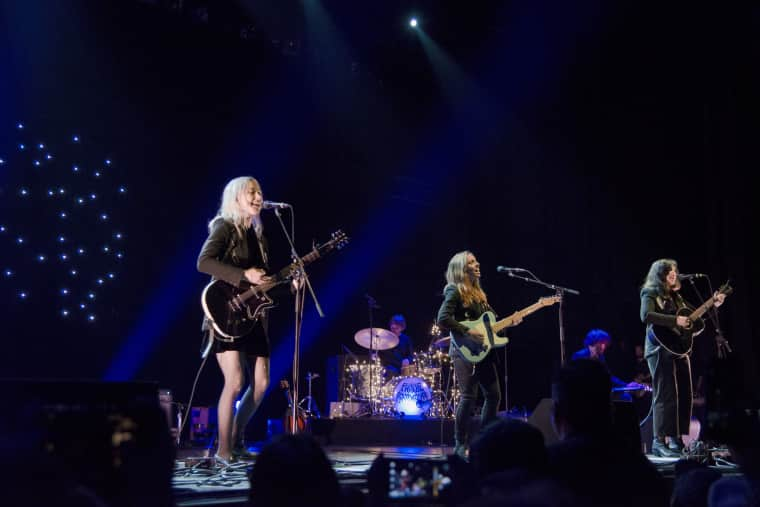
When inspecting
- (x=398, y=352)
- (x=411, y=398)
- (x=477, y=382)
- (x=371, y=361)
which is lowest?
(x=411, y=398)

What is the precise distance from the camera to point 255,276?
5297mm

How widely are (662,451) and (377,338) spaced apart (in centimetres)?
554

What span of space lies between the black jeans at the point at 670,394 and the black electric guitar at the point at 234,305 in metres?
4.34

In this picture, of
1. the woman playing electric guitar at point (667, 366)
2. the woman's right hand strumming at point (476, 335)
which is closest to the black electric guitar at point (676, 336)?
the woman playing electric guitar at point (667, 366)

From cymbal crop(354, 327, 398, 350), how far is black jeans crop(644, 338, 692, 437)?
5.15 m

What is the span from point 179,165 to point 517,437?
8794 mm

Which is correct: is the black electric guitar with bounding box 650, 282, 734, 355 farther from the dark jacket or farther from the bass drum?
the bass drum

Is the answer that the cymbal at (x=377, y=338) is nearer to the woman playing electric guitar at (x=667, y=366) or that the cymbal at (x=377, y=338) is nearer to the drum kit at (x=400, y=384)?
the drum kit at (x=400, y=384)

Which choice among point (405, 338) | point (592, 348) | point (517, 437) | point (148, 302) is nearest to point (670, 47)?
point (592, 348)

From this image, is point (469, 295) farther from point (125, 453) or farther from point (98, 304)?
point (125, 453)

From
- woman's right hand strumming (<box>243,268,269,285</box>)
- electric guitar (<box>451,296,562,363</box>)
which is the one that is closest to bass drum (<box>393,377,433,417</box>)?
electric guitar (<box>451,296,562,363</box>)

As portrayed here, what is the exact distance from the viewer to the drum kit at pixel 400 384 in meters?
11.7

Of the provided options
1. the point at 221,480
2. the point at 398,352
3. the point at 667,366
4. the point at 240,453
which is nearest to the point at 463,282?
the point at 667,366

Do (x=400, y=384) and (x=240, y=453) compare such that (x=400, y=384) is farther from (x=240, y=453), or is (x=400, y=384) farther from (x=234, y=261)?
(x=234, y=261)
